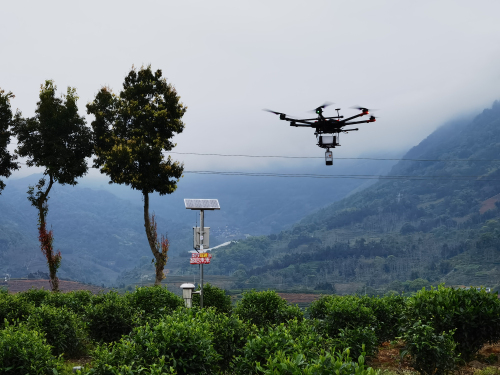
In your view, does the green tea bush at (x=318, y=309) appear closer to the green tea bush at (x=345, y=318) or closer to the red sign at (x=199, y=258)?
the green tea bush at (x=345, y=318)

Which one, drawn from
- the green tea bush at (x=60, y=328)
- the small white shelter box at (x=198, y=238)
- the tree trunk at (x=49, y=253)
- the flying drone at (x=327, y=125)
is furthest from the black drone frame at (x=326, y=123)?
the tree trunk at (x=49, y=253)

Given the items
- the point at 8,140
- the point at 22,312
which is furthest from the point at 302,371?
the point at 8,140

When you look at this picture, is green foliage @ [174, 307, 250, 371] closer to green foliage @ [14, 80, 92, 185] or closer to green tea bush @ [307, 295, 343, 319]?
green tea bush @ [307, 295, 343, 319]

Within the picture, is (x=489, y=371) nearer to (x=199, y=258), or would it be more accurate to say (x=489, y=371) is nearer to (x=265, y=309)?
(x=265, y=309)

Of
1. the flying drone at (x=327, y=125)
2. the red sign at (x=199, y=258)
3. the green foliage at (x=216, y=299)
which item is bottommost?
the green foliage at (x=216, y=299)

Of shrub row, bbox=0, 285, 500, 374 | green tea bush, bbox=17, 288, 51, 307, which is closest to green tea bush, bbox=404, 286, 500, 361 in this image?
shrub row, bbox=0, 285, 500, 374

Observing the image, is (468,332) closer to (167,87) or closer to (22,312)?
(22,312)
